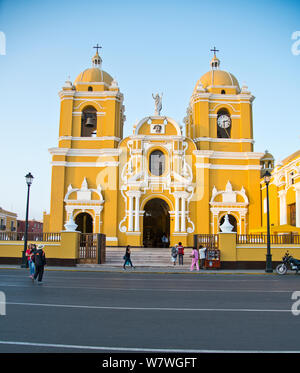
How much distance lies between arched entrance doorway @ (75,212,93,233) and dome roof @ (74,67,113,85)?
12.0m

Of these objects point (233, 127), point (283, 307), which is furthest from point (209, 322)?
point (233, 127)

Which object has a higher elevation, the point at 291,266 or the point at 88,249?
the point at 88,249

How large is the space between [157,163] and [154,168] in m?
0.51

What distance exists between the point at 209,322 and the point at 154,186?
25359 millimetres

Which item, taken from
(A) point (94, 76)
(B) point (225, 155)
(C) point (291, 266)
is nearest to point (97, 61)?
(A) point (94, 76)

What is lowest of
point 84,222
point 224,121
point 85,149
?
point 84,222

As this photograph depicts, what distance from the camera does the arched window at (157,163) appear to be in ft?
106

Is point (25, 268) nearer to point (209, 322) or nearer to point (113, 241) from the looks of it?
point (113, 241)

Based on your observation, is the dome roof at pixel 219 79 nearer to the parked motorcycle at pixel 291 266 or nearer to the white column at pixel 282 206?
the white column at pixel 282 206

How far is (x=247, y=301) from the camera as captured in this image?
29.6ft

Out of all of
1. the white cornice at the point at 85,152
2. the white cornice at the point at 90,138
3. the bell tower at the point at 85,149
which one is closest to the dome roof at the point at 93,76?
the bell tower at the point at 85,149

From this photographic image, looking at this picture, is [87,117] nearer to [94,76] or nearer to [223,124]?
[94,76]

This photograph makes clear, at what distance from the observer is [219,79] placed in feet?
114

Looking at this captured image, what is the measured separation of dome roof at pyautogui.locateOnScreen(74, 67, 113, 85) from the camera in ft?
113
